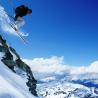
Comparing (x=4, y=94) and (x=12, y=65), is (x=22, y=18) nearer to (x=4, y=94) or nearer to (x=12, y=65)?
(x=4, y=94)

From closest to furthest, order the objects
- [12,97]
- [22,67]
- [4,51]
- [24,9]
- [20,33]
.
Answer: [24,9]
[20,33]
[12,97]
[4,51]
[22,67]

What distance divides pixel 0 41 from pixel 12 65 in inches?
295

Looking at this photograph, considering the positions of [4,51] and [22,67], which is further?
[22,67]

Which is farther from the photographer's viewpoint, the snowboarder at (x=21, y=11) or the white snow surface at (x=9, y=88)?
the white snow surface at (x=9, y=88)

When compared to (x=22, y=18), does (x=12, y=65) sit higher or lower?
higher

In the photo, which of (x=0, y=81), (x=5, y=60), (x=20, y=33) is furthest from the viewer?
(x=5, y=60)

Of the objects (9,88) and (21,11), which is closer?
(21,11)

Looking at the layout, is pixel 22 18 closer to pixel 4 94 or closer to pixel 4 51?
pixel 4 94

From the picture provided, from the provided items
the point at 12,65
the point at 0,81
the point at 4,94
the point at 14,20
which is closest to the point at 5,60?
the point at 12,65

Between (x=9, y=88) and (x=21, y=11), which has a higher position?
(x=21, y=11)

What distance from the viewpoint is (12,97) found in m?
19.0

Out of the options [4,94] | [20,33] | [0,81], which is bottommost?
[4,94]

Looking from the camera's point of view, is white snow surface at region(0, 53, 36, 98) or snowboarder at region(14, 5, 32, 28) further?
white snow surface at region(0, 53, 36, 98)

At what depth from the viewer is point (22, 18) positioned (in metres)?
12.6
